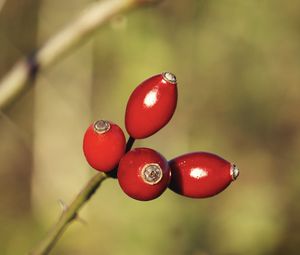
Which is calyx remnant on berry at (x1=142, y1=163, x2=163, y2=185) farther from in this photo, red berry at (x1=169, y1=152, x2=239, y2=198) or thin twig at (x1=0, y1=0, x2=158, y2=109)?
thin twig at (x1=0, y1=0, x2=158, y2=109)

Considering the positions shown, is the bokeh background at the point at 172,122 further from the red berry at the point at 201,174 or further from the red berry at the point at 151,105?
the red berry at the point at 151,105

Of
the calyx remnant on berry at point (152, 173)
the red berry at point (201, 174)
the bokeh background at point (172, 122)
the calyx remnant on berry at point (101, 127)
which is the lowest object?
the calyx remnant on berry at point (152, 173)

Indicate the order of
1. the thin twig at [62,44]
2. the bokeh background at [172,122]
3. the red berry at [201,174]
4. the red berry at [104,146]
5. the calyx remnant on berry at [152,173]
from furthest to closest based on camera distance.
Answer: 1. the bokeh background at [172,122]
2. the thin twig at [62,44]
3. the red berry at [201,174]
4. the red berry at [104,146]
5. the calyx remnant on berry at [152,173]

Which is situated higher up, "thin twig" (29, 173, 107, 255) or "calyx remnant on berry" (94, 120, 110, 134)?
"calyx remnant on berry" (94, 120, 110, 134)

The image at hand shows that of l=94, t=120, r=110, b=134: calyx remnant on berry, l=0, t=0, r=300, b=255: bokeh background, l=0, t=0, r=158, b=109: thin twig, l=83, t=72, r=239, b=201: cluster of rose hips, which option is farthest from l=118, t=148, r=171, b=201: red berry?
l=0, t=0, r=300, b=255: bokeh background

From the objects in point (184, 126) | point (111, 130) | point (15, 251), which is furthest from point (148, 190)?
point (184, 126)

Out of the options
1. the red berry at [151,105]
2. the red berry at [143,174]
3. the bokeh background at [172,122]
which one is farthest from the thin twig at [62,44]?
the bokeh background at [172,122]

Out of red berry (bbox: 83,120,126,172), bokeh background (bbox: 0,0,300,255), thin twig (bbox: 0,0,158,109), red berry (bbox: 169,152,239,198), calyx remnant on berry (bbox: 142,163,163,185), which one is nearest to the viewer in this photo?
calyx remnant on berry (bbox: 142,163,163,185)
